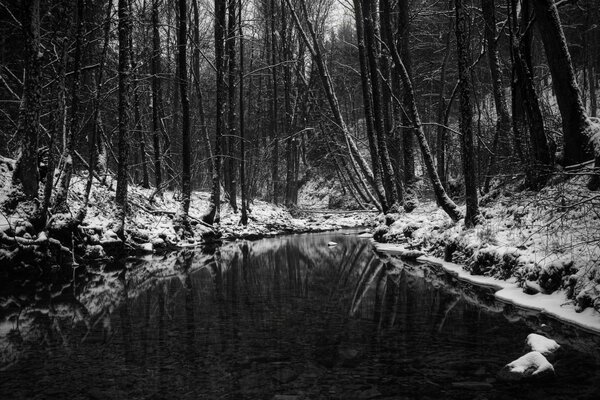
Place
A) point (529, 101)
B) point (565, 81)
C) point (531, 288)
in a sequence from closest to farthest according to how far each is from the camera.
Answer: point (531, 288) → point (565, 81) → point (529, 101)

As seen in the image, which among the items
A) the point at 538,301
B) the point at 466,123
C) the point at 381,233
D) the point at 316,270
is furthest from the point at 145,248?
the point at 538,301

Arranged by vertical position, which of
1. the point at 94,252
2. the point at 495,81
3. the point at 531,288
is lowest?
the point at 531,288

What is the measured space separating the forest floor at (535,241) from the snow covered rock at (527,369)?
6.67 ft

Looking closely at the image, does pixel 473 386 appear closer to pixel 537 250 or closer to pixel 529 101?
pixel 537 250

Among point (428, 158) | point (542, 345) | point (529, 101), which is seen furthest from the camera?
point (428, 158)

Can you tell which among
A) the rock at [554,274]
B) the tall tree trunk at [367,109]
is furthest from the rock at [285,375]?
the tall tree trunk at [367,109]

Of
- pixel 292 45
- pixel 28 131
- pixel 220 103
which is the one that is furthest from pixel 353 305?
pixel 292 45

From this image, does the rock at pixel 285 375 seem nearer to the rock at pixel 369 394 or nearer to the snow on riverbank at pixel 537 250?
the rock at pixel 369 394

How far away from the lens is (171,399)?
3.81 meters

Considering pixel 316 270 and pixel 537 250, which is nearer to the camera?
pixel 537 250

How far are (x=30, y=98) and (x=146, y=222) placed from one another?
6.89 metres

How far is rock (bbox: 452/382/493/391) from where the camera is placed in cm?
396

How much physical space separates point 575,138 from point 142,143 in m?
18.3

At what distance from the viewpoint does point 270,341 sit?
5.45 m
